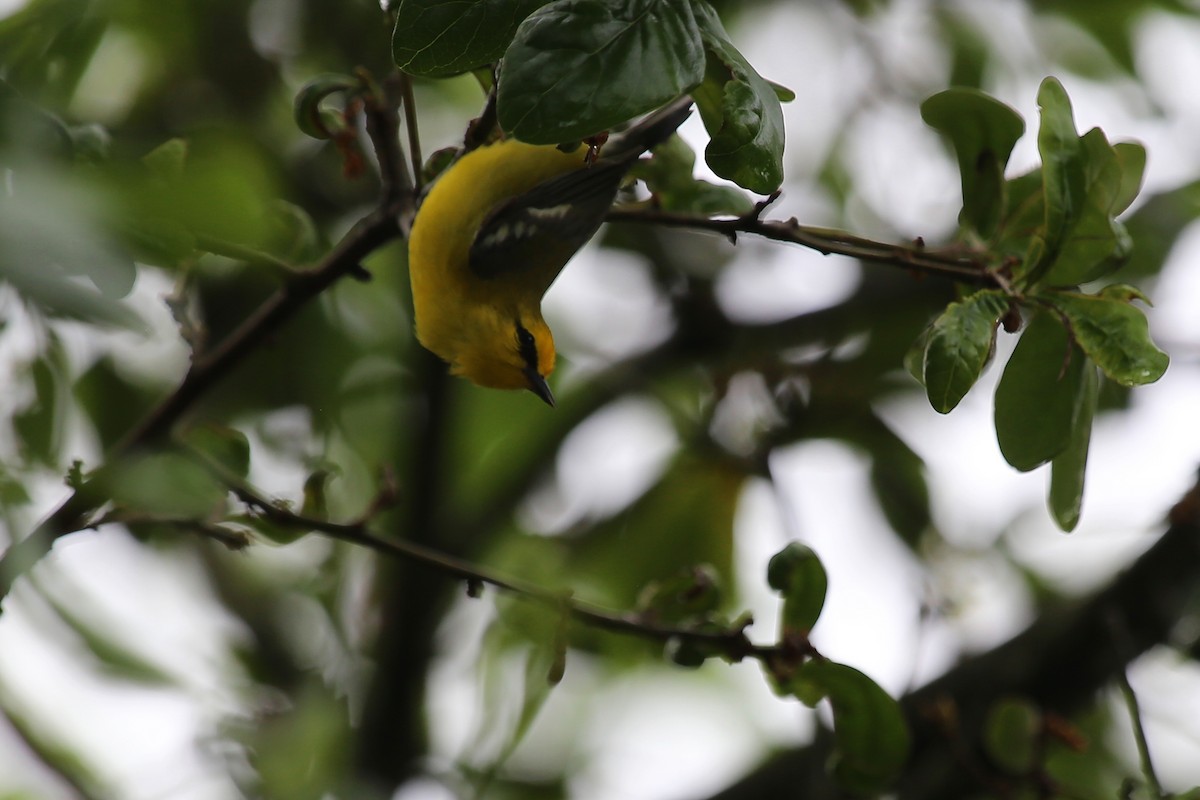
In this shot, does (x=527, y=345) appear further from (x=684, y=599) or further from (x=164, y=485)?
(x=164, y=485)

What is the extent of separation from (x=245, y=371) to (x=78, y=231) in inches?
99.6

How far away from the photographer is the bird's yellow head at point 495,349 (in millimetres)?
2316

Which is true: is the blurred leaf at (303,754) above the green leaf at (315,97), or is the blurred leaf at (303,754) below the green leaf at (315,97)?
below

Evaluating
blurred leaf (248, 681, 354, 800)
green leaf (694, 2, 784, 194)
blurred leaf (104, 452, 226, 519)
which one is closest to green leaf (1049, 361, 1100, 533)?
green leaf (694, 2, 784, 194)

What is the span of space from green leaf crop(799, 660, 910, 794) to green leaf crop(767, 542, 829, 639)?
5 centimetres

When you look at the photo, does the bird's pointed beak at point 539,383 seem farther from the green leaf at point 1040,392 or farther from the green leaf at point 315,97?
the green leaf at point 1040,392

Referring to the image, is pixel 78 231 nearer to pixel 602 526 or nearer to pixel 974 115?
pixel 974 115

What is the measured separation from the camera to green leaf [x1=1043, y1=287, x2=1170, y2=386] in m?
1.03

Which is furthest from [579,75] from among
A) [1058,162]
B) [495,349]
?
[495,349]

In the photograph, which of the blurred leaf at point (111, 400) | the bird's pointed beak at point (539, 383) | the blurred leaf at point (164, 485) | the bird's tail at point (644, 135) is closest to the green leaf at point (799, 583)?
the bird's tail at point (644, 135)

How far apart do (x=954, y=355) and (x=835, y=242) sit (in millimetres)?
357

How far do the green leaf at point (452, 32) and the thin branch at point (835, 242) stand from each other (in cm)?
34

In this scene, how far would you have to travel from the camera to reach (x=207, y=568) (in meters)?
3.13

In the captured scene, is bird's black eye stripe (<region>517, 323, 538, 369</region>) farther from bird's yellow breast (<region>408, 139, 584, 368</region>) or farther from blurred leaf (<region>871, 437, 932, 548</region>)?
blurred leaf (<region>871, 437, 932, 548</region>)
